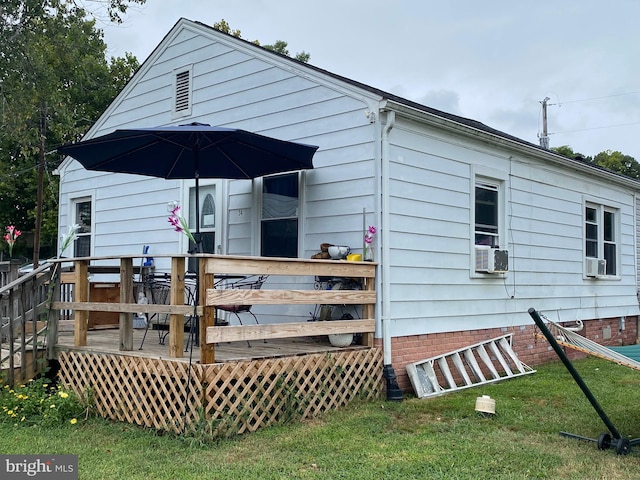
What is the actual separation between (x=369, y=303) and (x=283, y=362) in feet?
4.31

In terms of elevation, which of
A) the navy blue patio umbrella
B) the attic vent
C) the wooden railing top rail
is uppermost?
the attic vent

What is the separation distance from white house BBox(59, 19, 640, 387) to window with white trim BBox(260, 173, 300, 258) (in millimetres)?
18

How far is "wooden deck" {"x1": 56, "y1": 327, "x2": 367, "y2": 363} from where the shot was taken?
18.5ft

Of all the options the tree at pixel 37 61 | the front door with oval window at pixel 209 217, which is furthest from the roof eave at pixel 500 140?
the tree at pixel 37 61

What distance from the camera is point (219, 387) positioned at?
5.29 meters

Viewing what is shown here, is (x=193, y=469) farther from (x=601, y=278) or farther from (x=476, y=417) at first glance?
(x=601, y=278)

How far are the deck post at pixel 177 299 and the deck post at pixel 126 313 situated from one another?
75 cm

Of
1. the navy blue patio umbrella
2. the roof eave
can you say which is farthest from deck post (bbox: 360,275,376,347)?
the roof eave

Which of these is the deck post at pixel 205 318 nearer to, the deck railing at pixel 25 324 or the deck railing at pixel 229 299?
the deck railing at pixel 229 299

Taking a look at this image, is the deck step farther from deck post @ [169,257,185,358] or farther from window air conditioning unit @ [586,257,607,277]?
window air conditioning unit @ [586,257,607,277]

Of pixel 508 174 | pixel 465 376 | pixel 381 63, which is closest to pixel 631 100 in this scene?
pixel 381 63

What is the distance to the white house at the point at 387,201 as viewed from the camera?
272 inches

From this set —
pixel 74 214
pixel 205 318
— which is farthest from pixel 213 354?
pixel 74 214

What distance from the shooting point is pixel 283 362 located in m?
5.68
